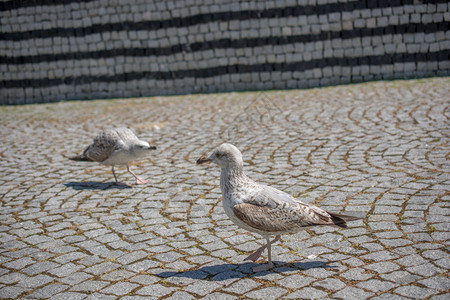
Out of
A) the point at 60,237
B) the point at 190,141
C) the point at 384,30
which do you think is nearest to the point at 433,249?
the point at 60,237

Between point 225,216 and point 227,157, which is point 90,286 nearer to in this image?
point 227,157

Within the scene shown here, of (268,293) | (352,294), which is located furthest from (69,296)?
(352,294)

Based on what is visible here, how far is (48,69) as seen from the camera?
15594mm

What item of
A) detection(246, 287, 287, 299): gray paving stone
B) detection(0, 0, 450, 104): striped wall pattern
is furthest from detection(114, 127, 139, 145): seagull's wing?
detection(0, 0, 450, 104): striped wall pattern

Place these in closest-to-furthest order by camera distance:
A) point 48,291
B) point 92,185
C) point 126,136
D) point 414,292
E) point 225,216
→ point 414,292
point 48,291
point 225,216
point 126,136
point 92,185

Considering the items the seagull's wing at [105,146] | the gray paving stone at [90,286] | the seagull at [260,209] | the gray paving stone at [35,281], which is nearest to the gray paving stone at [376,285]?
the seagull at [260,209]

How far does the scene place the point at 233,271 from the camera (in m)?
4.10

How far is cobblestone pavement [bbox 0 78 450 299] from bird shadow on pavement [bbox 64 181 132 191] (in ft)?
0.10

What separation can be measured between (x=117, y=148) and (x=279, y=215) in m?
3.25

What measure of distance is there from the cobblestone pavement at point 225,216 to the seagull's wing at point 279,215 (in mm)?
442

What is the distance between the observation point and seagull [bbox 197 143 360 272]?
Result: 389cm

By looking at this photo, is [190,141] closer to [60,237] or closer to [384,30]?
[60,237]

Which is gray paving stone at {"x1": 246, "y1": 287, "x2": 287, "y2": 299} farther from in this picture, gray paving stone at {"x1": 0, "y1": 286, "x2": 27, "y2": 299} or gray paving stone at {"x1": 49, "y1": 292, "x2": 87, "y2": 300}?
gray paving stone at {"x1": 0, "y1": 286, "x2": 27, "y2": 299}

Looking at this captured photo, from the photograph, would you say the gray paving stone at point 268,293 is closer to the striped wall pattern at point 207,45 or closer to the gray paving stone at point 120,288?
the gray paving stone at point 120,288
